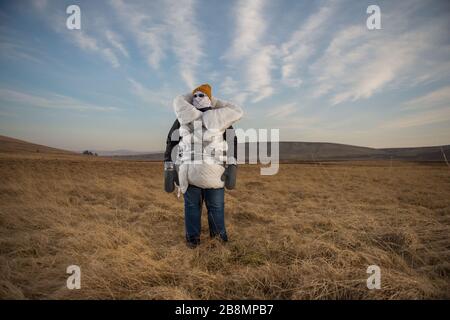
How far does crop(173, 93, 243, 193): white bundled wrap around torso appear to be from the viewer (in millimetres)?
3406

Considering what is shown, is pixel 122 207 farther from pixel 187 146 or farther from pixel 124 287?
pixel 124 287

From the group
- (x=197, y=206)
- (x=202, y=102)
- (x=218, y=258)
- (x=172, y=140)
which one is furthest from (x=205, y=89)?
(x=218, y=258)

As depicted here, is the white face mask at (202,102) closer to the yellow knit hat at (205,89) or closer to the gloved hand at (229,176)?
the yellow knit hat at (205,89)

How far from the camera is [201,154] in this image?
137 inches

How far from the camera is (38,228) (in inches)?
186

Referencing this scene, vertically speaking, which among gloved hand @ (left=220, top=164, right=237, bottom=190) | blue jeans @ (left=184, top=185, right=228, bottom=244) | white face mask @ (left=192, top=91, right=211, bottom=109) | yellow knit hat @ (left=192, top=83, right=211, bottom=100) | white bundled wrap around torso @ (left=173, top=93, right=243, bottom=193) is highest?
yellow knit hat @ (left=192, top=83, right=211, bottom=100)

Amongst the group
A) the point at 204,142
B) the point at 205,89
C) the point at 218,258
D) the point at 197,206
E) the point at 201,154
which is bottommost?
the point at 218,258

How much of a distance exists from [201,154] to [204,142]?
0.17 meters

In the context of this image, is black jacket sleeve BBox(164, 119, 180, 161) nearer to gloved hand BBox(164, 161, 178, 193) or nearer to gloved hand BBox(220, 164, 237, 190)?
gloved hand BBox(164, 161, 178, 193)

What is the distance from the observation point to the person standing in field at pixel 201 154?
11.3 ft

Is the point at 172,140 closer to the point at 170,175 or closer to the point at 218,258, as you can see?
the point at 170,175

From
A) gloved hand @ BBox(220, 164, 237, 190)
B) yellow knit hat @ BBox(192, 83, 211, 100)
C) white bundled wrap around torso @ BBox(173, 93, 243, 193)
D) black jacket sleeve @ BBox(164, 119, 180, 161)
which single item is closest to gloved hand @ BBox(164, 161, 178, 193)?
black jacket sleeve @ BBox(164, 119, 180, 161)

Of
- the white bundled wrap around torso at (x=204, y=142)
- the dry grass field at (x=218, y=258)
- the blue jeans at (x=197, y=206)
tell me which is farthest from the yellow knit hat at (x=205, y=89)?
the dry grass field at (x=218, y=258)
